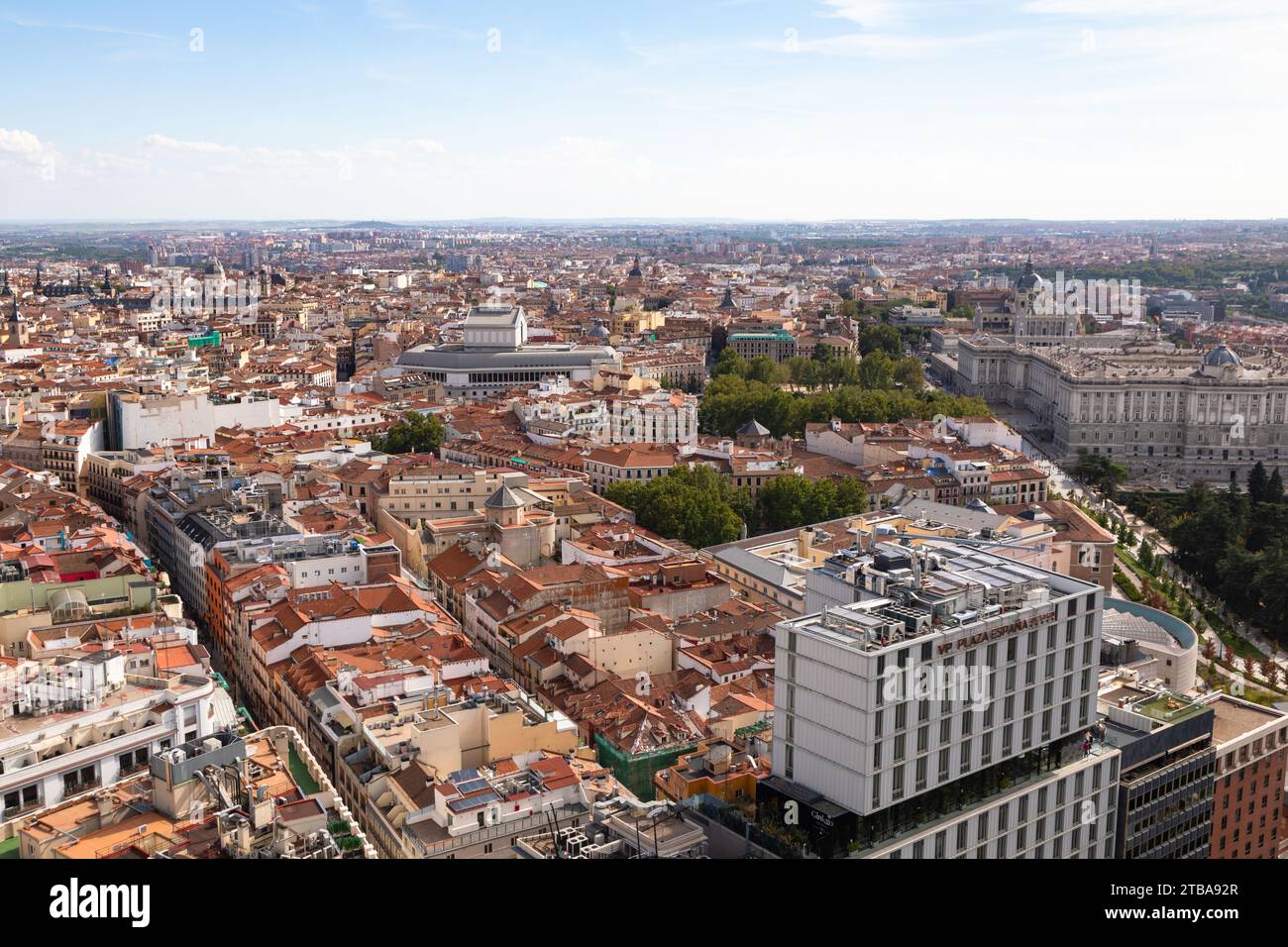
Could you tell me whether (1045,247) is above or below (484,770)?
above

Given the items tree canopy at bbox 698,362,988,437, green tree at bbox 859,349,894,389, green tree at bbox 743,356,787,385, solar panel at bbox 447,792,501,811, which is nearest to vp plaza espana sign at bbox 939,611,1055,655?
solar panel at bbox 447,792,501,811

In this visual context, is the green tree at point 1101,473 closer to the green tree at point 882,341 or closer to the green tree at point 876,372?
the green tree at point 876,372

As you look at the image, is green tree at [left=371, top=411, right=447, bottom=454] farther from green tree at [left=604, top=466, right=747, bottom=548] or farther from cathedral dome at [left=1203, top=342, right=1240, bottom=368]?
cathedral dome at [left=1203, top=342, right=1240, bottom=368]

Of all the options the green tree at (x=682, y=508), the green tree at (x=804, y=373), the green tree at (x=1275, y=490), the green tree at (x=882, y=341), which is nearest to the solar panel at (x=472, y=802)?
the green tree at (x=682, y=508)

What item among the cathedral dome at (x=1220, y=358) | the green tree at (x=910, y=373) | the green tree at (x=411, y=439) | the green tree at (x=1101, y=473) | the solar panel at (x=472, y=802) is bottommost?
the green tree at (x=1101, y=473)
